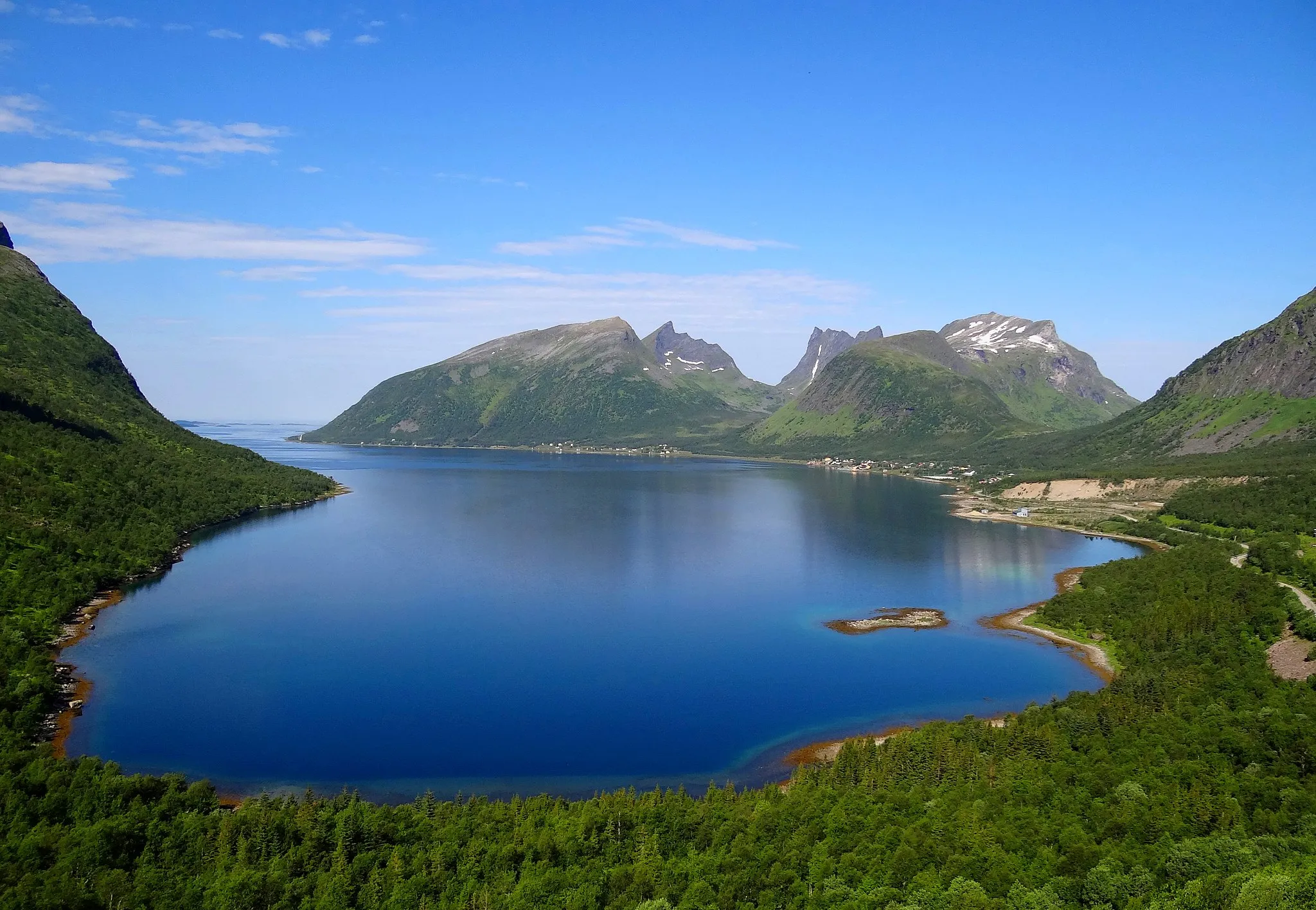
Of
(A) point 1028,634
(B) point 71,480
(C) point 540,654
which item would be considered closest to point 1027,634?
(A) point 1028,634

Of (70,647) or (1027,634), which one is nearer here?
(70,647)

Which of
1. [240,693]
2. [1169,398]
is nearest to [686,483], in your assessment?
[1169,398]

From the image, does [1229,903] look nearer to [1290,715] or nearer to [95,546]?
[1290,715]

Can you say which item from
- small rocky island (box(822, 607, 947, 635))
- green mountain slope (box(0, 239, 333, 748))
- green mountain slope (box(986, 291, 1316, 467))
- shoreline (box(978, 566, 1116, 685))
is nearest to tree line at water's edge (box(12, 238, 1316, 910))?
shoreline (box(978, 566, 1116, 685))

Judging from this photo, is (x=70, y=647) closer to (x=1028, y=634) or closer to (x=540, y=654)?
(x=540, y=654)

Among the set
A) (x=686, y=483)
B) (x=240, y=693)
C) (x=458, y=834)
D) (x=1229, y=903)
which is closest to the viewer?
(x=1229, y=903)

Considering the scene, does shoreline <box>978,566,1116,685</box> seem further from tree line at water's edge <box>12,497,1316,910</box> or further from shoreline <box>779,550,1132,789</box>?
tree line at water's edge <box>12,497,1316,910</box>

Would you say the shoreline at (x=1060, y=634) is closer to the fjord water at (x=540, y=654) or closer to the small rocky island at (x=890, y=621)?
the fjord water at (x=540, y=654)
